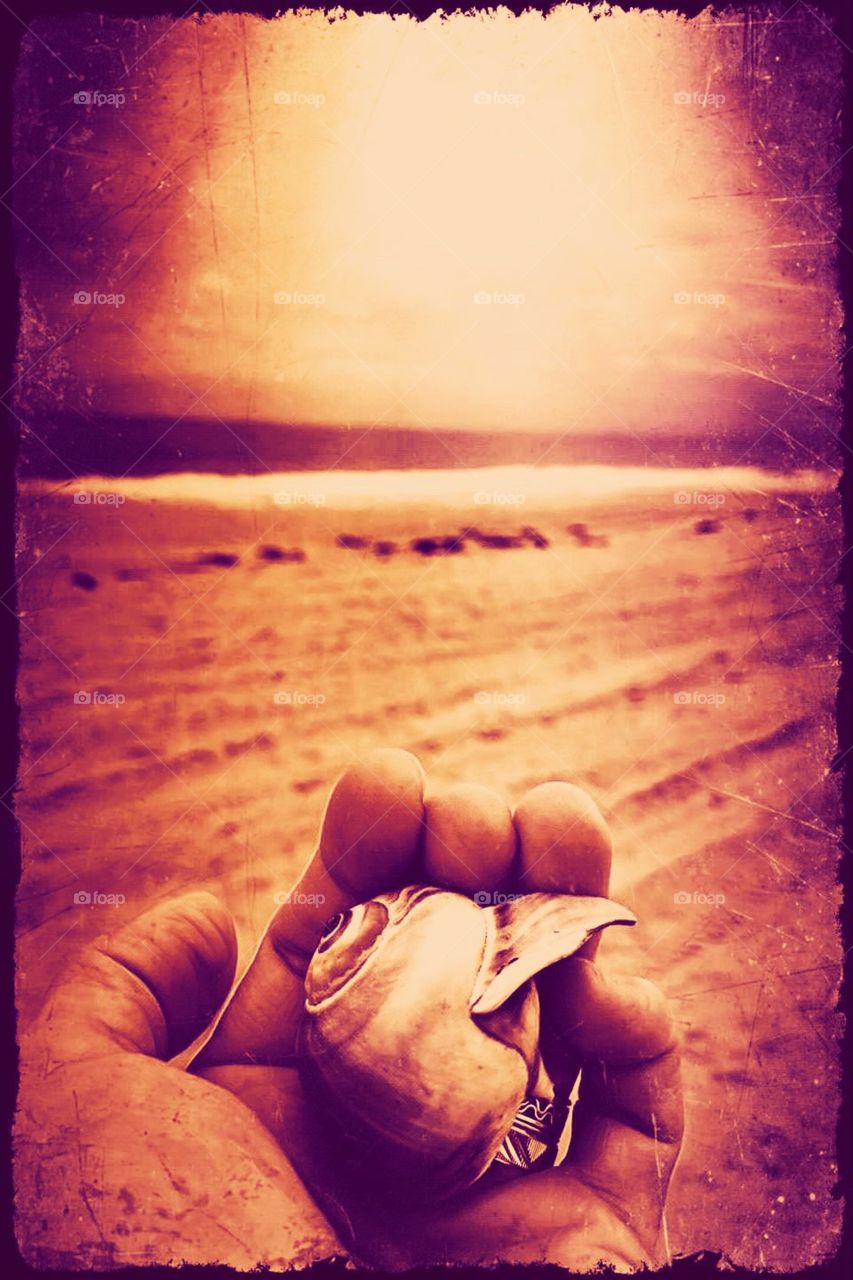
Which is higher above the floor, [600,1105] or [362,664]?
[362,664]

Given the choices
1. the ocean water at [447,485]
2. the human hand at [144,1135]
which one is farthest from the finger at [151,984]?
the ocean water at [447,485]

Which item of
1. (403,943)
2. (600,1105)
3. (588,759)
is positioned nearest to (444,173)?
(588,759)

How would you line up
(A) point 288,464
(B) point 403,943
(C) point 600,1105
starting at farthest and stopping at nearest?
(A) point 288,464 → (C) point 600,1105 → (B) point 403,943

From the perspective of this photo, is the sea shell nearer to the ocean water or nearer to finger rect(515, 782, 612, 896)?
finger rect(515, 782, 612, 896)

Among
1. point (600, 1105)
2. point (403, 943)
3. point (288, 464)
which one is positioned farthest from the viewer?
point (288, 464)

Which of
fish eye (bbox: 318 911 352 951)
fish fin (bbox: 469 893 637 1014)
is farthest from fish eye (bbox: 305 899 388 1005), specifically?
fish fin (bbox: 469 893 637 1014)

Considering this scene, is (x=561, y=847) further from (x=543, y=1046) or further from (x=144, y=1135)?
(x=144, y=1135)

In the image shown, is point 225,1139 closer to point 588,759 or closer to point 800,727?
point 588,759
